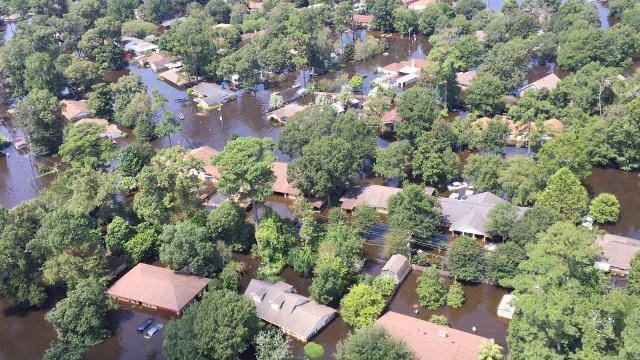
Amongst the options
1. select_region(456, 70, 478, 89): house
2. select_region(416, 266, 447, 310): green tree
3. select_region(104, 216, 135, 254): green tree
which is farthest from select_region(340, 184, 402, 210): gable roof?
select_region(456, 70, 478, 89): house

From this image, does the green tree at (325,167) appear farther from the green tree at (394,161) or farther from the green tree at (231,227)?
the green tree at (231,227)

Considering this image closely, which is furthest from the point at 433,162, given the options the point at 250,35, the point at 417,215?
the point at 250,35

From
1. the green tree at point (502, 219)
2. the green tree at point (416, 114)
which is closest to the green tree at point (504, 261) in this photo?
the green tree at point (502, 219)

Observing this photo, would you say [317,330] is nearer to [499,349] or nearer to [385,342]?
[385,342]

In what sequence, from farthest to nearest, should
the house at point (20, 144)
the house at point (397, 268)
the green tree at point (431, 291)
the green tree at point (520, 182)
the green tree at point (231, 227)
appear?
the house at point (20, 144)
the green tree at point (520, 182)
the green tree at point (231, 227)
the house at point (397, 268)
the green tree at point (431, 291)

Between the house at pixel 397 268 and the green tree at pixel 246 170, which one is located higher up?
the green tree at pixel 246 170

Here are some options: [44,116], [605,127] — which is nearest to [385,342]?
[605,127]

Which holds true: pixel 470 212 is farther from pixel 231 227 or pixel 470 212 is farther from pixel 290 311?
pixel 231 227
